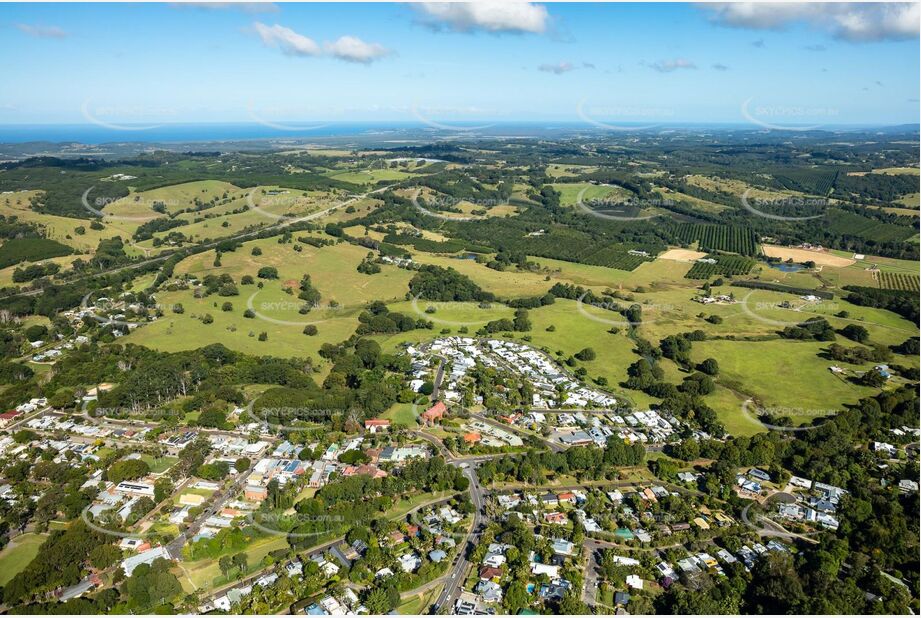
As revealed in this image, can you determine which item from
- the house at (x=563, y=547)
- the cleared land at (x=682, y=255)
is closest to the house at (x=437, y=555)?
the house at (x=563, y=547)

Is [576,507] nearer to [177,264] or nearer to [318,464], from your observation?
[318,464]

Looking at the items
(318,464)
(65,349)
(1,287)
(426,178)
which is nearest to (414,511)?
(318,464)

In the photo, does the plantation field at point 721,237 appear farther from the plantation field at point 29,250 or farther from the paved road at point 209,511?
the plantation field at point 29,250

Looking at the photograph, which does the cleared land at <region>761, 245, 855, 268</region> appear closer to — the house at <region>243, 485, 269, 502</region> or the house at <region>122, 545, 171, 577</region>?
the house at <region>243, 485, 269, 502</region>

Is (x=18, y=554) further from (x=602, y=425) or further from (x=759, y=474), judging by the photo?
(x=759, y=474)

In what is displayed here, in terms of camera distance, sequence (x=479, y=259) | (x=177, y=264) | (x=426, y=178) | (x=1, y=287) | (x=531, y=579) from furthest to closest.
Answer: (x=426, y=178) < (x=479, y=259) < (x=177, y=264) < (x=1, y=287) < (x=531, y=579)

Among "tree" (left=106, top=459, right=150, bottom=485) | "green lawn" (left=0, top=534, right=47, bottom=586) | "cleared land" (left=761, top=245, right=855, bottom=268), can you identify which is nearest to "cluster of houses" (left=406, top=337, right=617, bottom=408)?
"tree" (left=106, top=459, right=150, bottom=485)

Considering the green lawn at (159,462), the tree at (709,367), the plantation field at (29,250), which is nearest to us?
the green lawn at (159,462)

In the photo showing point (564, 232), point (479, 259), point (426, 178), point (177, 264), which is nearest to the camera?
point (177, 264)
